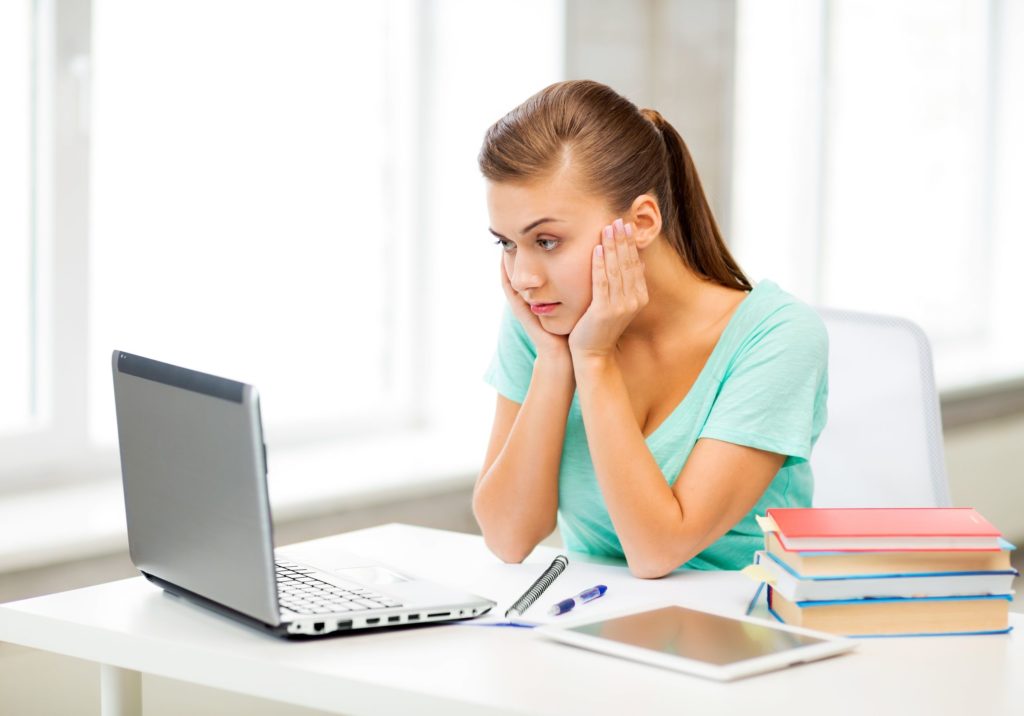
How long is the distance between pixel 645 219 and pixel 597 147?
11 cm

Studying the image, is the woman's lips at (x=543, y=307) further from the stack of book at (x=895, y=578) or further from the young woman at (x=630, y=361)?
the stack of book at (x=895, y=578)

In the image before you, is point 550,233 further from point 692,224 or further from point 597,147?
point 692,224

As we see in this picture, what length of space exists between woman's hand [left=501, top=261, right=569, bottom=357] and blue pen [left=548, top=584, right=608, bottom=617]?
338mm

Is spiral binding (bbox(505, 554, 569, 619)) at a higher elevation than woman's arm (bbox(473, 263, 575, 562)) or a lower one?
lower

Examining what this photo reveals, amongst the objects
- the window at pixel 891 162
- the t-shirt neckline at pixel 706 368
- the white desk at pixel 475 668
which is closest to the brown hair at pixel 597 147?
the t-shirt neckline at pixel 706 368

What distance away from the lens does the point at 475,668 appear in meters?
1.13

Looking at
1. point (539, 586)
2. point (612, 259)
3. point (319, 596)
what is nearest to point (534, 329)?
point (612, 259)

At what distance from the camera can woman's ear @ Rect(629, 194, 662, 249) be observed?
161 centimetres

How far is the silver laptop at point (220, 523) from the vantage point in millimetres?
1130

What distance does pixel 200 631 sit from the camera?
124 cm

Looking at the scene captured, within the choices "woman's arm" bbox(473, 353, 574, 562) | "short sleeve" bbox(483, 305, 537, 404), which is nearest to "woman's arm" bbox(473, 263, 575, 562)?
"woman's arm" bbox(473, 353, 574, 562)

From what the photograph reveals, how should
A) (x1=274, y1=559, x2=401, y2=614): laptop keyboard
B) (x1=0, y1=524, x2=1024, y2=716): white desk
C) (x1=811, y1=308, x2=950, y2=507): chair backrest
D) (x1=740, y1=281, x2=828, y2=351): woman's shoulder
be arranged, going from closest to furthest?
1. (x1=0, y1=524, x2=1024, y2=716): white desk
2. (x1=274, y1=559, x2=401, y2=614): laptop keyboard
3. (x1=740, y1=281, x2=828, y2=351): woman's shoulder
4. (x1=811, y1=308, x2=950, y2=507): chair backrest

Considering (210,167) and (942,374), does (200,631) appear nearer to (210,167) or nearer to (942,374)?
(210,167)

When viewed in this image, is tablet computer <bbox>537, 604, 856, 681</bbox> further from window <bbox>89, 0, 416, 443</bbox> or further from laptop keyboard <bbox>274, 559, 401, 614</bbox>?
window <bbox>89, 0, 416, 443</bbox>
